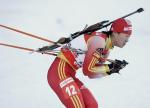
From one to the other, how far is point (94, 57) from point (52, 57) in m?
2.39

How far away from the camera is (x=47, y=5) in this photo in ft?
30.0

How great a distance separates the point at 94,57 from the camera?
5.07 meters

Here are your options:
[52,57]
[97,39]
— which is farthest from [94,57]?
[52,57]

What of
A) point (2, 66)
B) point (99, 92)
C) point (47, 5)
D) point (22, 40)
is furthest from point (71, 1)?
point (99, 92)

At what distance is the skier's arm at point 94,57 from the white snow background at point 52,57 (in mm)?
946

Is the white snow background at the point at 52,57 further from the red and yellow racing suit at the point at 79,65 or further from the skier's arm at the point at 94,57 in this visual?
the skier's arm at the point at 94,57

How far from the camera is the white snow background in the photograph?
243 inches

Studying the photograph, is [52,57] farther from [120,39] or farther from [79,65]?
[120,39]

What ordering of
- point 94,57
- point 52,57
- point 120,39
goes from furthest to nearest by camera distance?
1. point 52,57
2. point 120,39
3. point 94,57

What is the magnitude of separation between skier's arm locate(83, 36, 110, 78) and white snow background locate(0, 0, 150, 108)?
946 mm

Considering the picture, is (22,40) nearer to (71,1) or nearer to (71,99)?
(71,1)

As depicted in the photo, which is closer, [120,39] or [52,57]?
[120,39]

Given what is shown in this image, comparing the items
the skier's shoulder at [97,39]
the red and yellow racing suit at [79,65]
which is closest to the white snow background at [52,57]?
the red and yellow racing suit at [79,65]

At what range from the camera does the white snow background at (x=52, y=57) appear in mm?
6184
